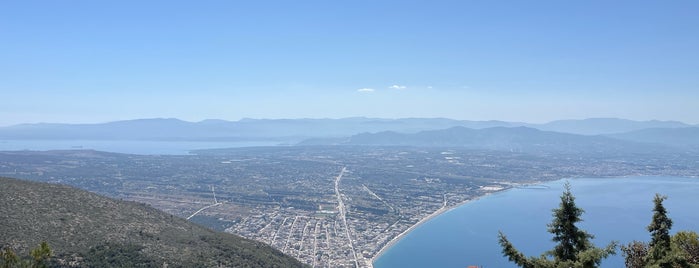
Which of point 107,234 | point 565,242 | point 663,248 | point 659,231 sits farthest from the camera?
point 107,234

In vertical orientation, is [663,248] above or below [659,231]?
below

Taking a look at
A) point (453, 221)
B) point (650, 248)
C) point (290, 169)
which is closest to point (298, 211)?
point (453, 221)

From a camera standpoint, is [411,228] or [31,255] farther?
[411,228]

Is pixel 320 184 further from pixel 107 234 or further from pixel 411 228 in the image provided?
pixel 107 234

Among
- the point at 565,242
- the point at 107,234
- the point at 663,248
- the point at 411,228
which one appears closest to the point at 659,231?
the point at 663,248

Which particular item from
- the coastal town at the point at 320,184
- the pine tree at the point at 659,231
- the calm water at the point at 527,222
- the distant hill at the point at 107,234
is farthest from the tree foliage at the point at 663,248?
the calm water at the point at 527,222

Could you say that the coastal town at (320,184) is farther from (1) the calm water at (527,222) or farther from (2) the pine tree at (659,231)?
(2) the pine tree at (659,231)

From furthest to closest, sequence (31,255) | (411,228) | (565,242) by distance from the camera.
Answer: (411,228) → (31,255) → (565,242)
